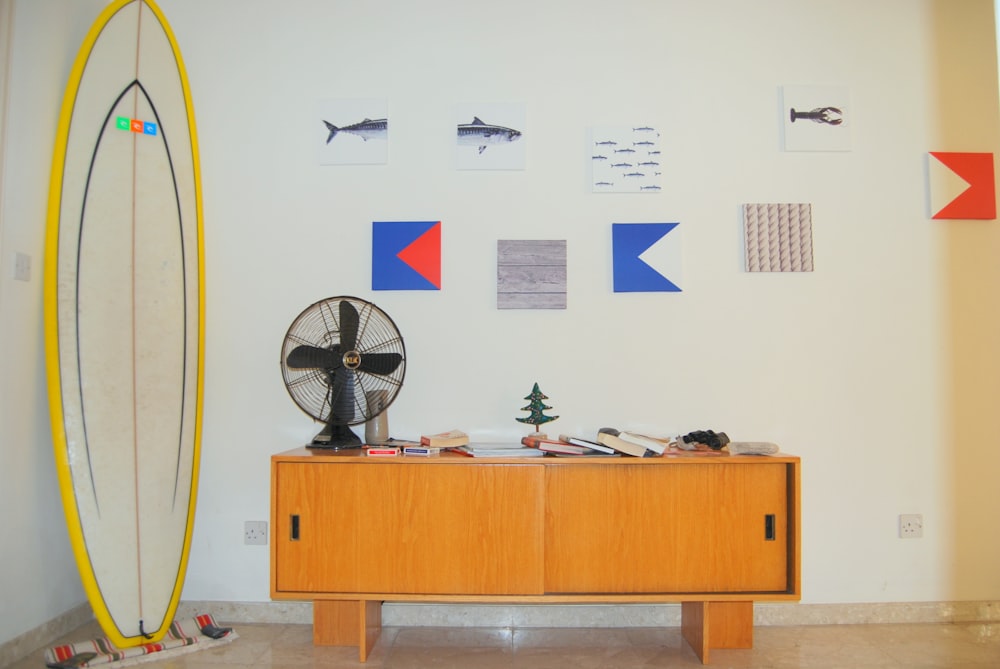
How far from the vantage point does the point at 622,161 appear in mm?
2795

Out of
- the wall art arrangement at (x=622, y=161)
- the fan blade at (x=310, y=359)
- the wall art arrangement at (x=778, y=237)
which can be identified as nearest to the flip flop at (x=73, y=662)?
the fan blade at (x=310, y=359)

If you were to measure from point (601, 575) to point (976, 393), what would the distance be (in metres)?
1.90

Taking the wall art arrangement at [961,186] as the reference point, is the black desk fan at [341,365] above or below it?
below

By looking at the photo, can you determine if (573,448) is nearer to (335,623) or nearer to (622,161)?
(335,623)

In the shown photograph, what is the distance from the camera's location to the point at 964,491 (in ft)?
8.97

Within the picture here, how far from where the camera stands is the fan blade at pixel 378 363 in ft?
8.13

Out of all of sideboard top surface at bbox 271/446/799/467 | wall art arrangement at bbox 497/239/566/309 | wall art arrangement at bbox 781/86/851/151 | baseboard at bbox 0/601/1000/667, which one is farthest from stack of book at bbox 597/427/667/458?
wall art arrangement at bbox 781/86/851/151

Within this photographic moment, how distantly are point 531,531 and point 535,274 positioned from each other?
1.10m

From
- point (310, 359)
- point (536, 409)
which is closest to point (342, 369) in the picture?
point (310, 359)

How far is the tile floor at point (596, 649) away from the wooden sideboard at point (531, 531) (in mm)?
249

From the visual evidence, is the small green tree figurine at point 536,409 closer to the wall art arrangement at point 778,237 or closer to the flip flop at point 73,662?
the wall art arrangement at point 778,237

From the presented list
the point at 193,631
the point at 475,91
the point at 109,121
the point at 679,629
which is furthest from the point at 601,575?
the point at 109,121

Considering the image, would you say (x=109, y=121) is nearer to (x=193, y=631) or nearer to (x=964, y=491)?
(x=193, y=631)

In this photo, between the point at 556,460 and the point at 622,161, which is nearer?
the point at 556,460
